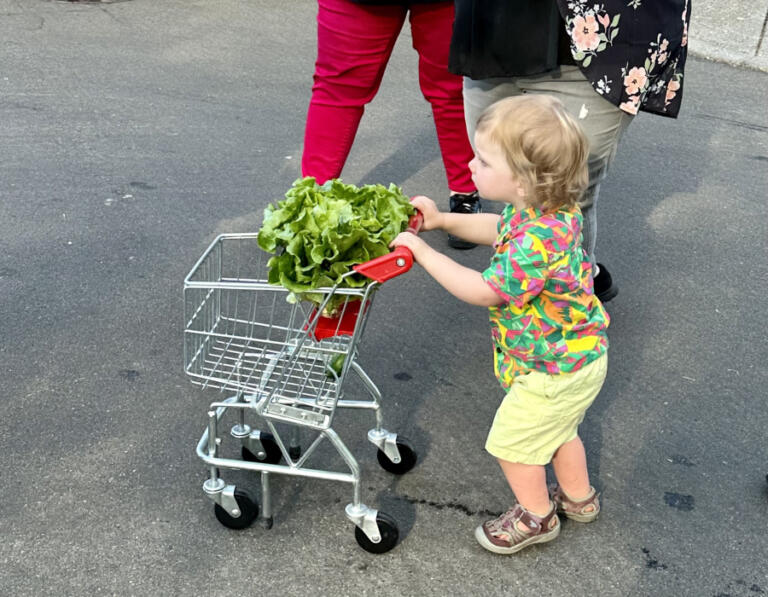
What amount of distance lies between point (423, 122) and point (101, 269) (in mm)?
3116

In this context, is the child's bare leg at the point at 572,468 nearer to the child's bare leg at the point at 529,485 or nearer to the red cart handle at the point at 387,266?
the child's bare leg at the point at 529,485

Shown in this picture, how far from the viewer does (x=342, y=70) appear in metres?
4.43

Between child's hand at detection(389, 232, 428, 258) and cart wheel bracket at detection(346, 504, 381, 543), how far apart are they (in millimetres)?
832

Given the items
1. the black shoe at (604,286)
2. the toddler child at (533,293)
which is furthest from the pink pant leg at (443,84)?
the toddler child at (533,293)

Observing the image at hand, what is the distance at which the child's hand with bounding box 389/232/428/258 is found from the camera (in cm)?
262

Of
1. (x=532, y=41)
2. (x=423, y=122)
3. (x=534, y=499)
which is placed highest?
(x=532, y=41)

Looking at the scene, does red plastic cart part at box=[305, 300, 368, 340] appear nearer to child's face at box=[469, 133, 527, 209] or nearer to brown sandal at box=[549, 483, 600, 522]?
child's face at box=[469, 133, 527, 209]

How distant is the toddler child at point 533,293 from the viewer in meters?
2.59

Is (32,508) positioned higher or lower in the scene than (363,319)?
lower

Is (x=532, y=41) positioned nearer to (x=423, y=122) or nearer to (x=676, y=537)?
(x=676, y=537)

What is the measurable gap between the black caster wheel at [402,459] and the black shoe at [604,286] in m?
1.55

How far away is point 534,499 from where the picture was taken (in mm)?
3016

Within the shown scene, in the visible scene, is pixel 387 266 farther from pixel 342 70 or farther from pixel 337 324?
pixel 342 70

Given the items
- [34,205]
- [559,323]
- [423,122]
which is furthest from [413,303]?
[423,122]
